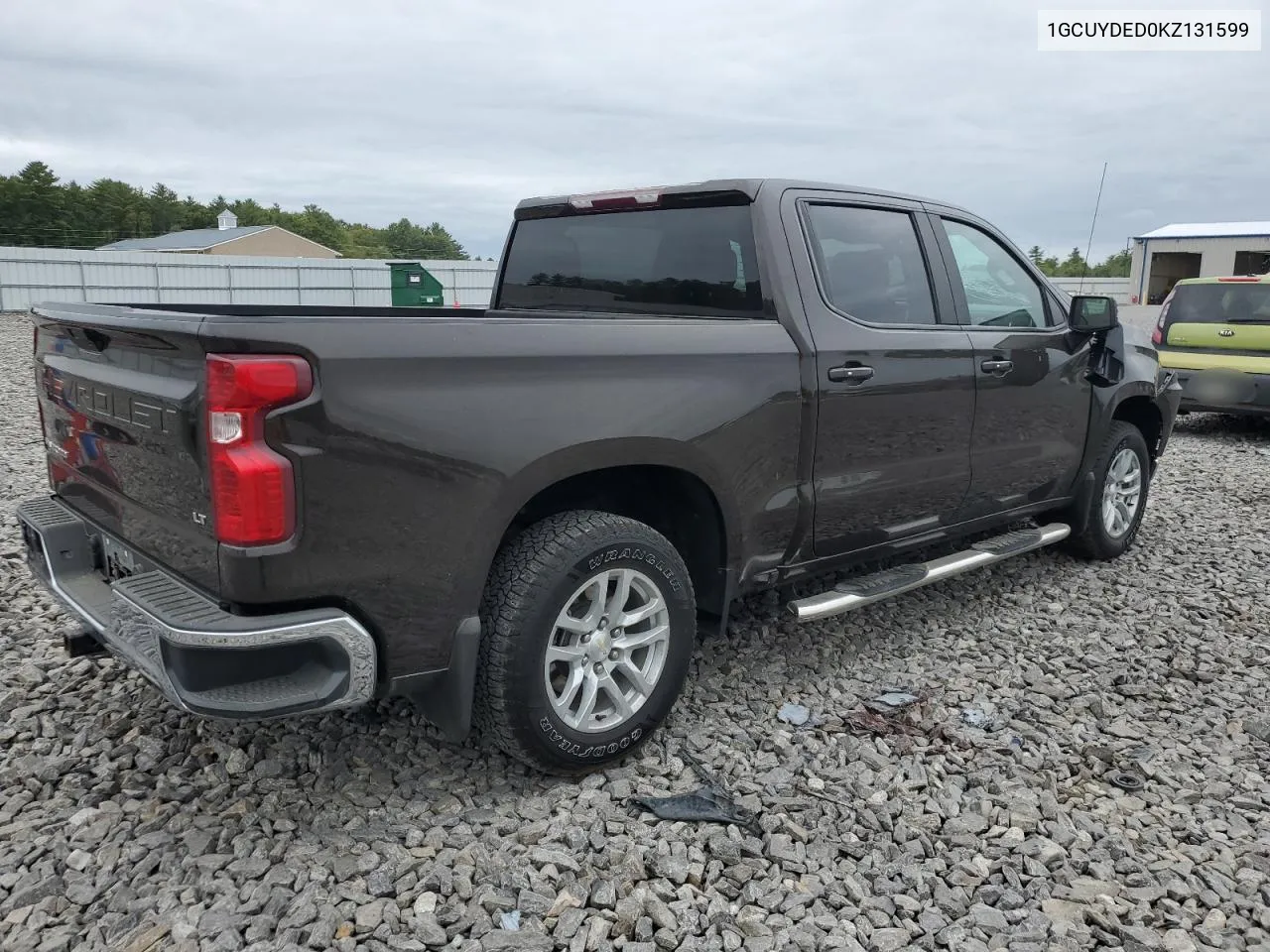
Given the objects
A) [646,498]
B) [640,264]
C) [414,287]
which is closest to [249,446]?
[646,498]

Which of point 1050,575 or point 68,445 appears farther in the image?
point 1050,575

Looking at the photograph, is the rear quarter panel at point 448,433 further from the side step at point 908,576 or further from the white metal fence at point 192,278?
the white metal fence at point 192,278

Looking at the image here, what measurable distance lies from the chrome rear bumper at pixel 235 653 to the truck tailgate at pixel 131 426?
4.3 inches

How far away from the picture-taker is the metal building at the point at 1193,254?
34.6m

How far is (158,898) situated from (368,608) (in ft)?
2.96

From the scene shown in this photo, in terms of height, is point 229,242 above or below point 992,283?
above

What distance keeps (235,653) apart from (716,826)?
4.74 ft

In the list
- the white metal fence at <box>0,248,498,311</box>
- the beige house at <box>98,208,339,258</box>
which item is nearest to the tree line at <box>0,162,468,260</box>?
the beige house at <box>98,208,339,258</box>

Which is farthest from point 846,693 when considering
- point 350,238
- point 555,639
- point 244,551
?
point 350,238

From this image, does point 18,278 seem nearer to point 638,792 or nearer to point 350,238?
point 638,792

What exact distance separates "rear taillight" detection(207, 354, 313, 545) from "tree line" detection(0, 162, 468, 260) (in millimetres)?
68404

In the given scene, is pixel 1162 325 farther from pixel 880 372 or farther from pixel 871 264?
pixel 880 372

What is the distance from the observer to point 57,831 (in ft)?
9.34

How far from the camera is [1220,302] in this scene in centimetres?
998
